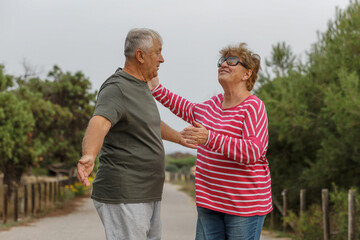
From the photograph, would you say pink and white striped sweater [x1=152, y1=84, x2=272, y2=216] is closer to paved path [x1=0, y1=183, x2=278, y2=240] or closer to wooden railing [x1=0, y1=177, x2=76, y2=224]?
paved path [x1=0, y1=183, x2=278, y2=240]

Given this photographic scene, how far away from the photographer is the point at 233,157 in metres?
3.32

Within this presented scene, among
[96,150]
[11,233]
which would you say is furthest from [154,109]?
[11,233]

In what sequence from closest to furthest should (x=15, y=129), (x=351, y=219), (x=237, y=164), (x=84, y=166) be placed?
(x=84, y=166)
(x=237, y=164)
(x=351, y=219)
(x=15, y=129)

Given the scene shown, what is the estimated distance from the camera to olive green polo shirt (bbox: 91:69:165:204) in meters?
3.07

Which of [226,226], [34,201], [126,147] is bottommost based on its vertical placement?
[34,201]

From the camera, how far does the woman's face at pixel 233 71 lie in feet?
11.9

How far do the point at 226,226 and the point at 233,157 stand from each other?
51cm

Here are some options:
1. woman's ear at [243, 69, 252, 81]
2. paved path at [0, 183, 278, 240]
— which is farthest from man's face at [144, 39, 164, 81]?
paved path at [0, 183, 278, 240]

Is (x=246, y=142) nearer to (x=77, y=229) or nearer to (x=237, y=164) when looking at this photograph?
(x=237, y=164)

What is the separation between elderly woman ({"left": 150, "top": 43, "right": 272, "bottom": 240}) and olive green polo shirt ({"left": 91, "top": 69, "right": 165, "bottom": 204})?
30cm

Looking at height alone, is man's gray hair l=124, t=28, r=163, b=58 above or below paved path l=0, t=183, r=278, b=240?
above

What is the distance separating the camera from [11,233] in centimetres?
1183

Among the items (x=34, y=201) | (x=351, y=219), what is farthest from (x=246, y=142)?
(x=34, y=201)

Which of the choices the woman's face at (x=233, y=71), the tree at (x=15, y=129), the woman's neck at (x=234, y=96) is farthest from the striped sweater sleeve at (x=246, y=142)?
the tree at (x=15, y=129)
